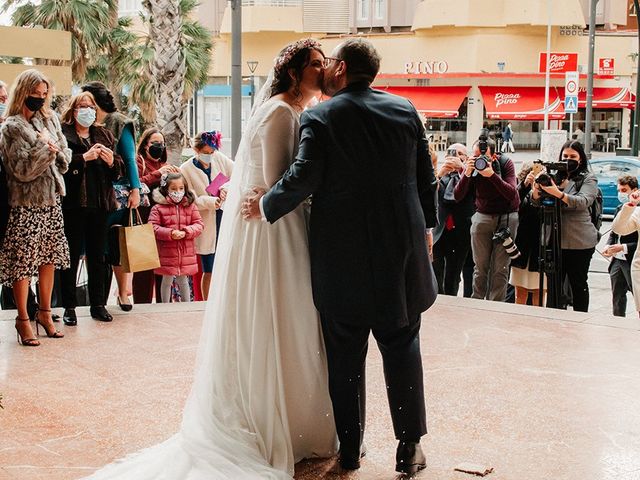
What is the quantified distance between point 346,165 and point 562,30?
117 ft

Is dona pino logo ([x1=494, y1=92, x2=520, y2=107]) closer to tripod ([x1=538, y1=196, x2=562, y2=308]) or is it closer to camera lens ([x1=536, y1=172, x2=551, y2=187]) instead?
tripod ([x1=538, y1=196, x2=562, y2=308])

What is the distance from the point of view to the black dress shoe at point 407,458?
14.3 feet

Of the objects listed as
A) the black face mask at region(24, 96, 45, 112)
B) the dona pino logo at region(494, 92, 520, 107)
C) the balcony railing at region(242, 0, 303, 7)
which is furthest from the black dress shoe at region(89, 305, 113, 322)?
the balcony railing at region(242, 0, 303, 7)

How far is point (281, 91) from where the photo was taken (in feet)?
14.8

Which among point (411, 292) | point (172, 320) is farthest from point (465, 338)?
point (411, 292)

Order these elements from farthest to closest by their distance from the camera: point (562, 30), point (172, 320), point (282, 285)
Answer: point (562, 30) < point (172, 320) < point (282, 285)

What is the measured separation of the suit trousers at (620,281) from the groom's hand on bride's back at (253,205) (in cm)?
488

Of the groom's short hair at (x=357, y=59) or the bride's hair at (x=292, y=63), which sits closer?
the groom's short hair at (x=357, y=59)

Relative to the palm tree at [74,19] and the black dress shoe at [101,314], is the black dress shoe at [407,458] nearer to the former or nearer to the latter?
the black dress shoe at [101,314]

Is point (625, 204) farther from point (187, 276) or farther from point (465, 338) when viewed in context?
point (187, 276)

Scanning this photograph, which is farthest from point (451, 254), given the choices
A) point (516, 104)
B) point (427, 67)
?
point (516, 104)

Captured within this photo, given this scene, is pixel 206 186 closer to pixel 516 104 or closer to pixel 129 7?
pixel 516 104

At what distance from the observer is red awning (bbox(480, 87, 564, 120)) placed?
125 ft

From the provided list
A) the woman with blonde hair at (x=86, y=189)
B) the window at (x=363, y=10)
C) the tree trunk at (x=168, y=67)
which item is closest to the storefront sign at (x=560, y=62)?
the window at (x=363, y=10)
